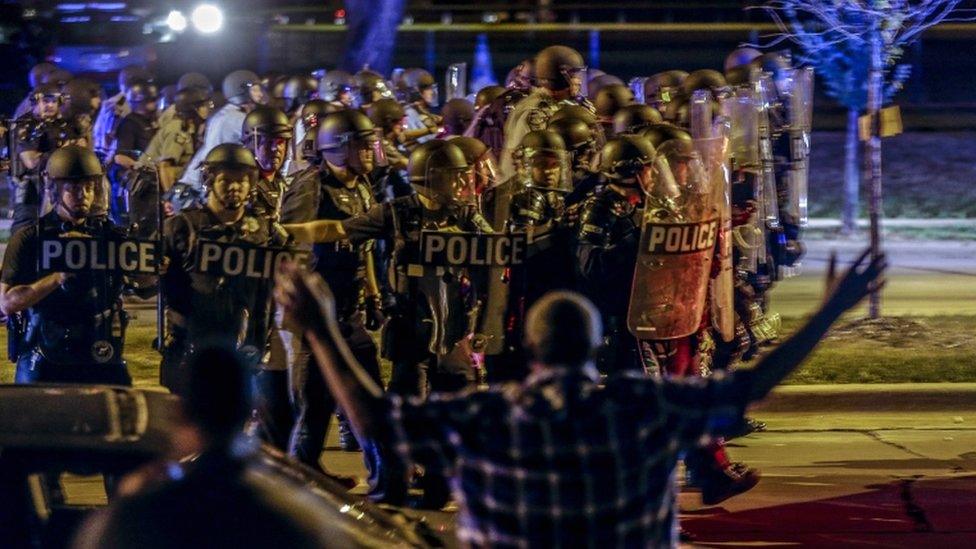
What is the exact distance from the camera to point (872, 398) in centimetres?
1148

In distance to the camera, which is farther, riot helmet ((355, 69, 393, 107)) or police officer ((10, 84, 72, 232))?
riot helmet ((355, 69, 393, 107))

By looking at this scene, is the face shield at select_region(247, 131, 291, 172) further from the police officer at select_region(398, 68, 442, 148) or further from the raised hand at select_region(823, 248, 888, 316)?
the raised hand at select_region(823, 248, 888, 316)

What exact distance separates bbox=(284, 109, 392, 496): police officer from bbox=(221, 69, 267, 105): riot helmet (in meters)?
6.62

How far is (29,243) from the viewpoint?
316 inches

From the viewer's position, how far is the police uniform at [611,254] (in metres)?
8.66

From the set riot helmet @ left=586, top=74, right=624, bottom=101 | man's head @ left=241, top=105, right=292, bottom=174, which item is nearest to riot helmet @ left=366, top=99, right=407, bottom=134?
riot helmet @ left=586, top=74, right=624, bottom=101

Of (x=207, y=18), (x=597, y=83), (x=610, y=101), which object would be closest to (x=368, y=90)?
(x=597, y=83)

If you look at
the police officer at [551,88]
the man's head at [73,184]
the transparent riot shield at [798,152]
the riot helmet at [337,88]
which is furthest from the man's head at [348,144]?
the riot helmet at [337,88]

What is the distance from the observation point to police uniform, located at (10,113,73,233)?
40.6 ft

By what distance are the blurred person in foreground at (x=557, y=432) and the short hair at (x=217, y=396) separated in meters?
0.40

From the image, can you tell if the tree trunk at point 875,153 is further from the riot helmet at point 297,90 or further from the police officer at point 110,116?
the police officer at point 110,116

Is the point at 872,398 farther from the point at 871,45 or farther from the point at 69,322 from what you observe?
the point at 69,322

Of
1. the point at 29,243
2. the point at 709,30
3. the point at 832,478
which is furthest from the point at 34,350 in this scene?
the point at 709,30

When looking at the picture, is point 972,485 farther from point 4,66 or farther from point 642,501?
point 4,66
